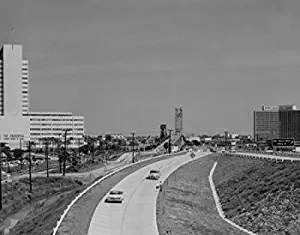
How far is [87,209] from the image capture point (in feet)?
138

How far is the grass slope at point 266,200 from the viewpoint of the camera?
40.2 meters

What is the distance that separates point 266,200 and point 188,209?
20.9 feet

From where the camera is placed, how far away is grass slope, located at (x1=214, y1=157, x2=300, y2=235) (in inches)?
1584

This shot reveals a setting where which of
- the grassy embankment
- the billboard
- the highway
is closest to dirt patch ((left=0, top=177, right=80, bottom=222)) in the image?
the grassy embankment

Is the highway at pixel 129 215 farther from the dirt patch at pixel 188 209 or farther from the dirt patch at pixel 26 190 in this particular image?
the dirt patch at pixel 26 190

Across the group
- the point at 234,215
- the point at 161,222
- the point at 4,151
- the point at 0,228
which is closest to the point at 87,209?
the point at 161,222

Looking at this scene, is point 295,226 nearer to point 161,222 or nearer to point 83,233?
point 161,222

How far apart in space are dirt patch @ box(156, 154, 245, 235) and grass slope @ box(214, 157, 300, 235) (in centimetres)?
151

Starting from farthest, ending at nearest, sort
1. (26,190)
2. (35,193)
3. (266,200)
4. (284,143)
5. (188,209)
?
(284,143) < (35,193) < (26,190) < (188,209) < (266,200)

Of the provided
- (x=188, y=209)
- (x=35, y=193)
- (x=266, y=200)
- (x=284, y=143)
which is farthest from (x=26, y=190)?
(x=284, y=143)

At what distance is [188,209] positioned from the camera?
48.3 m

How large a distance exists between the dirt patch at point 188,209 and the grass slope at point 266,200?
59.6 inches

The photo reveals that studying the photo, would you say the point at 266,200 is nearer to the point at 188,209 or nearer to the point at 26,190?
the point at 188,209

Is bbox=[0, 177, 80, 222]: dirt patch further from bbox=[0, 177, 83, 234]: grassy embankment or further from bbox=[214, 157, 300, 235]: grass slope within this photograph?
bbox=[214, 157, 300, 235]: grass slope
